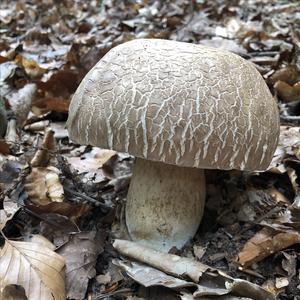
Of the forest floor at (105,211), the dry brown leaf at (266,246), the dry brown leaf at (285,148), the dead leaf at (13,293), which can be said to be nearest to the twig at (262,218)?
the forest floor at (105,211)

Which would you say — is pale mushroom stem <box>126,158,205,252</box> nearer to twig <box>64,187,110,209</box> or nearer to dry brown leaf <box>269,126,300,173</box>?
twig <box>64,187,110,209</box>

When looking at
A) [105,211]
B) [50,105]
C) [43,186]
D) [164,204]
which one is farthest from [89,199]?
[50,105]

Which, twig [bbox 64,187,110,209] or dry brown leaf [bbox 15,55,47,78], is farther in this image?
dry brown leaf [bbox 15,55,47,78]

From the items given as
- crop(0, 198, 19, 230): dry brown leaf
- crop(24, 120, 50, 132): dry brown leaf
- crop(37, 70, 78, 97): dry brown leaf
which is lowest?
crop(24, 120, 50, 132): dry brown leaf

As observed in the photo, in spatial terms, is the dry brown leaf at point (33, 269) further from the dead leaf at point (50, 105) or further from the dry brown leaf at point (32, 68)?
the dry brown leaf at point (32, 68)

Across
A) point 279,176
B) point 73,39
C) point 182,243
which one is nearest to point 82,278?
point 182,243

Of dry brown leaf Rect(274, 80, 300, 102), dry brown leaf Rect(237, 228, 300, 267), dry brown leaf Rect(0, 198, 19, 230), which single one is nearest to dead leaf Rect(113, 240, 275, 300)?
dry brown leaf Rect(237, 228, 300, 267)
